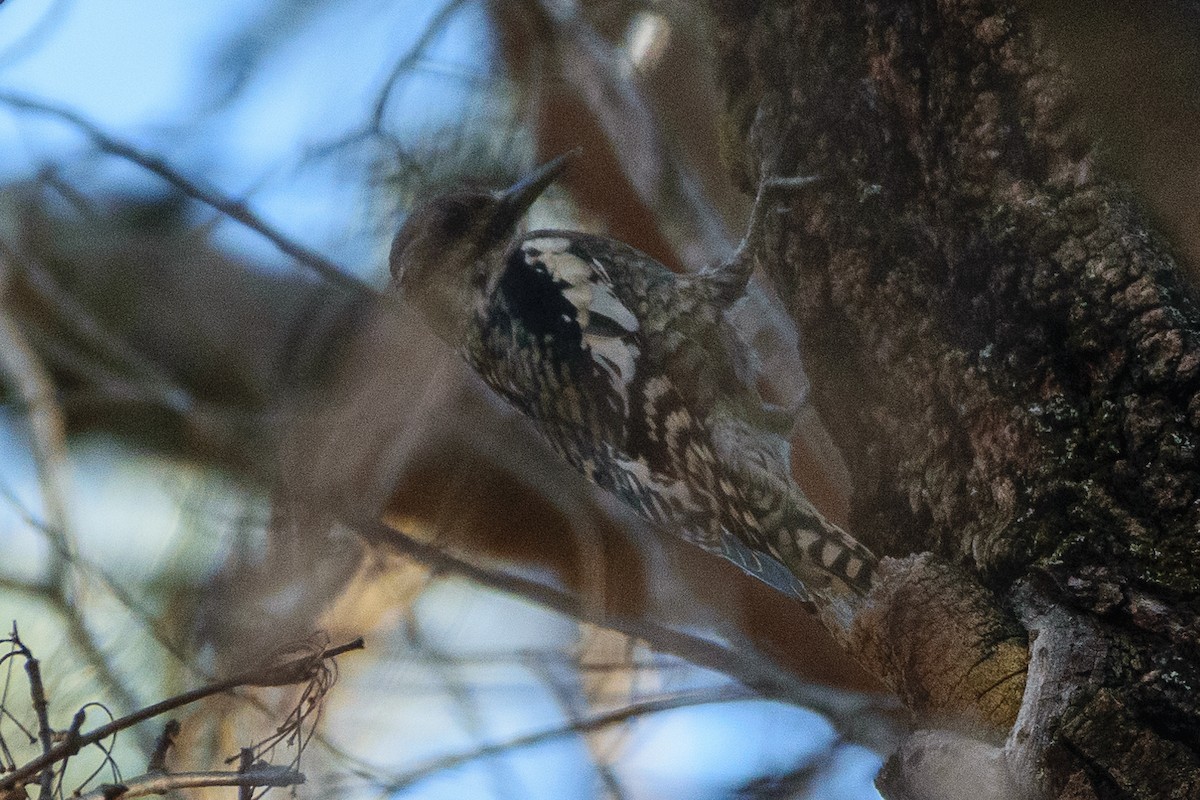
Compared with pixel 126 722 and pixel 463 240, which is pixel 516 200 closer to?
pixel 463 240

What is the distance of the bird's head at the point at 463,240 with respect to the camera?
335 centimetres

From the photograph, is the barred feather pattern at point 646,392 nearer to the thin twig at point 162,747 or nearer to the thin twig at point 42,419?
the thin twig at point 162,747

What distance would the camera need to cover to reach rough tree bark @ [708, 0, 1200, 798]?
175cm

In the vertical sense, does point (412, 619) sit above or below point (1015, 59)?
above

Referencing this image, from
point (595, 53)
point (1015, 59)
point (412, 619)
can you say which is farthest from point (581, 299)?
point (595, 53)

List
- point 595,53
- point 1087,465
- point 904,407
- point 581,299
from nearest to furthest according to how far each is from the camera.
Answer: point 1087,465
point 904,407
point 581,299
point 595,53

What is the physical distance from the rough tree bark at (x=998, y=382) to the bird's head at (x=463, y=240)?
1.05 meters

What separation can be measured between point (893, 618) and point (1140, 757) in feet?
1.54

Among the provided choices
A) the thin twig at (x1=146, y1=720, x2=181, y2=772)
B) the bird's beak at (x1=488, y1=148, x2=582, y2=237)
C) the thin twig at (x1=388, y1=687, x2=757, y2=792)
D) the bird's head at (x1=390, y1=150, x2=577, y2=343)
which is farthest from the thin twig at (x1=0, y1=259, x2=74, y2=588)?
the thin twig at (x1=146, y1=720, x2=181, y2=772)

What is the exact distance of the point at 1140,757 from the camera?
5.45 feet

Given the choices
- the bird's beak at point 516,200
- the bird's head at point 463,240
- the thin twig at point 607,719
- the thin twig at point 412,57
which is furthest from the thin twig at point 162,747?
the thin twig at point 412,57

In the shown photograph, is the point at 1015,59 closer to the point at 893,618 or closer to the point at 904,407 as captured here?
the point at 904,407

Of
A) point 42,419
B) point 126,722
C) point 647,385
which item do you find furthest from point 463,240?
point 42,419

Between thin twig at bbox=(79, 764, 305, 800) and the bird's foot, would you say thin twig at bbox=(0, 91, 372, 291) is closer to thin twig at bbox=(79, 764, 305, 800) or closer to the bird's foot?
the bird's foot
